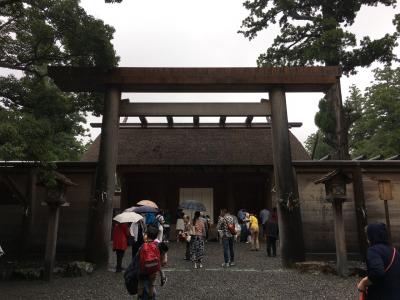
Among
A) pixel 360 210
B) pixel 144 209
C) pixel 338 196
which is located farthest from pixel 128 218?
pixel 360 210

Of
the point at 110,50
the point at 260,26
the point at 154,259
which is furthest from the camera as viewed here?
the point at 260,26

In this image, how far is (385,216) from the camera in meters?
9.36

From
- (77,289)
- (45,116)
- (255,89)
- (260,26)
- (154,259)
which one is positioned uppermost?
(260,26)

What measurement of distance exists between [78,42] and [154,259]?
5910 millimetres

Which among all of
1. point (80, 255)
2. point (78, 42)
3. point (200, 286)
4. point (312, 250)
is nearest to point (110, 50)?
point (78, 42)

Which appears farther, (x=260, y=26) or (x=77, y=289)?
(x=260, y=26)

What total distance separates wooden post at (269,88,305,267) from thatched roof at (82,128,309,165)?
6.31m

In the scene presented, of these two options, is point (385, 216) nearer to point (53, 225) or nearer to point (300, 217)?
point (300, 217)

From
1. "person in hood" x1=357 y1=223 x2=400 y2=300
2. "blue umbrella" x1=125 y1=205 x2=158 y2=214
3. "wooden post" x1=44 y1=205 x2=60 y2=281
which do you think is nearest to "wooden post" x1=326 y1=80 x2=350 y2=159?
"blue umbrella" x1=125 y1=205 x2=158 y2=214

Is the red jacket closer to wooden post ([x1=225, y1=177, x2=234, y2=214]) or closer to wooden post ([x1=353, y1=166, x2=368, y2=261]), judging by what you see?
wooden post ([x1=353, y1=166, x2=368, y2=261])

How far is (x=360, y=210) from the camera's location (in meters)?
9.35

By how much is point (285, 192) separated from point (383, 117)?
68.0 ft

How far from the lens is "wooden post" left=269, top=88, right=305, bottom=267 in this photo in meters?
8.85

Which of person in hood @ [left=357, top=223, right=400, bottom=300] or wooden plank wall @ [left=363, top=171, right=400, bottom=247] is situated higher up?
wooden plank wall @ [left=363, top=171, right=400, bottom=247]
